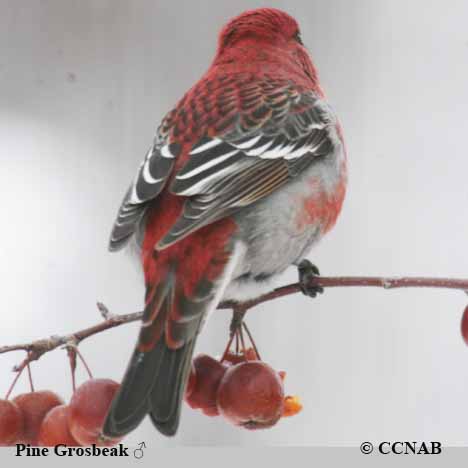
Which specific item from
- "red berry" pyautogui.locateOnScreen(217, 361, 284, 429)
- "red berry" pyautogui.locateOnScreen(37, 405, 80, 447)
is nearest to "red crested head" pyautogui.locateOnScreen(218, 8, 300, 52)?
"red berry" pyautogui.locateOnScreen(217, 361, 284, 429)

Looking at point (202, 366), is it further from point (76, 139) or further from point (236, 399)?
point (76, 139)

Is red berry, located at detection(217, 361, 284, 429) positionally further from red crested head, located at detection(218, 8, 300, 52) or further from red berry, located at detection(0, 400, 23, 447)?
red crested head, located at detection(218, 8, 300, 52)

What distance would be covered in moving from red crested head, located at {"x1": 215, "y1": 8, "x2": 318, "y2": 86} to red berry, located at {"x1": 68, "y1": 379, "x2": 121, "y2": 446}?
0.66 metres

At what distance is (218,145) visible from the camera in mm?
1168

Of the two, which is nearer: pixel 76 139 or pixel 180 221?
pixel 180 221

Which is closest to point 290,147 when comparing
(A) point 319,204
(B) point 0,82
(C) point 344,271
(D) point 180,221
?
(A) point 319,204

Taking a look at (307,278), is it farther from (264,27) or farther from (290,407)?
(264,27)

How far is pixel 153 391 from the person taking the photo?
0.93 meters

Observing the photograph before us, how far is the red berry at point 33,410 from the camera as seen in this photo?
1.09m

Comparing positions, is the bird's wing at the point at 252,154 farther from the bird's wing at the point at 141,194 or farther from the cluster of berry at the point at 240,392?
the cluster of berry at the point at 240,392

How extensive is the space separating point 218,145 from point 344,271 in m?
1.13

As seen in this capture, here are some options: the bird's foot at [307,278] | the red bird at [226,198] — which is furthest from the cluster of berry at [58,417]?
the bird's foot at [307,278]

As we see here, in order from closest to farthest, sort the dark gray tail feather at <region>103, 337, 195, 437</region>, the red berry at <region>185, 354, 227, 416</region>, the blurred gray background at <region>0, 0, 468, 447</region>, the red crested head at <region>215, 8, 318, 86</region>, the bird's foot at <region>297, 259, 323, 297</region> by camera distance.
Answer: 1. the dark gray tail feather at <region>103, 337, 195, 437</region>
2. the red berry at <region>185, 354, 227, 416</region>
3. the bird's foot at <region>297, 259, 323, 297</region>
4. the red crested head at <region>215, 8, 318, 86</region>
5. the blurred gray background at <region>0, 0, 468, 447</region>

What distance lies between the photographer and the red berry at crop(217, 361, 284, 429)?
106cm
